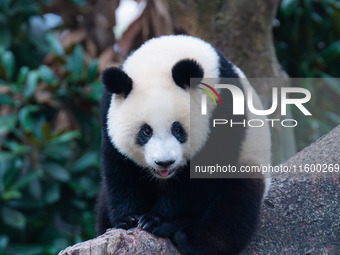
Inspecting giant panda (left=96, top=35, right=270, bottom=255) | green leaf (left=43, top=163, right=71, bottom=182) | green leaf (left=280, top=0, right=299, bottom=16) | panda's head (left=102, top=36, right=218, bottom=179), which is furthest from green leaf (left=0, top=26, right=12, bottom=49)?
panda's head (left=102, top=36, right=218, bottom=179)

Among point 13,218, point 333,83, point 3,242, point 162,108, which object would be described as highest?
point 162,108

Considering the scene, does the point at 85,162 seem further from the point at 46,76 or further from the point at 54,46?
the point at 54,46

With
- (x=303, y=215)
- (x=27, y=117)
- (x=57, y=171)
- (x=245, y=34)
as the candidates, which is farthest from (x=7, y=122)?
(x=303, y=215)

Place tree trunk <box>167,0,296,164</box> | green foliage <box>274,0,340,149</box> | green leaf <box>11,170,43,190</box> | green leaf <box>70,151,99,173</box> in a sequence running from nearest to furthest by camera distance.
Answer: tree trunk <box>167,0,296,164</box>, green leaf <box>11,170,43,190</box>, green leaf <box>70,151,99,173</box>, green foliage <box>274,0,340,149</box>

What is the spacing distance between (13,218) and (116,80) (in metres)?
3.75

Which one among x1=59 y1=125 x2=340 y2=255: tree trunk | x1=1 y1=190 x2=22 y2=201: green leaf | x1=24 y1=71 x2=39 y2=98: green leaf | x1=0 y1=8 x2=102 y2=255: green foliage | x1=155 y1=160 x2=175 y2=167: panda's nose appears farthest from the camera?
x1=24 y1=71 x2=39 y2=98: green leaf

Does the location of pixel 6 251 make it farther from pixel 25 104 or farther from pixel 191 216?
pixel 191 216

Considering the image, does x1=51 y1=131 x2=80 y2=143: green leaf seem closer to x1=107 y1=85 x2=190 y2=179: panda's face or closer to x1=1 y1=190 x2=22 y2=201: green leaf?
x1=1 y1=190 x2=22 y2=201: green leaf

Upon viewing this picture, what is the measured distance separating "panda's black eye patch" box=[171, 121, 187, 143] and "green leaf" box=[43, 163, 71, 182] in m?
3.61

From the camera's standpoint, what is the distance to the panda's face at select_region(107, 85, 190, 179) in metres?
2.83

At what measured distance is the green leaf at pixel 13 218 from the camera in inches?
238

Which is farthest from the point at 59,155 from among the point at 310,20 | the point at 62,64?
the point at 310,20

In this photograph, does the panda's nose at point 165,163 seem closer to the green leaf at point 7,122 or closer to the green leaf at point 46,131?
the green leaf at point 46,131

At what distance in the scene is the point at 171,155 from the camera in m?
2.78
